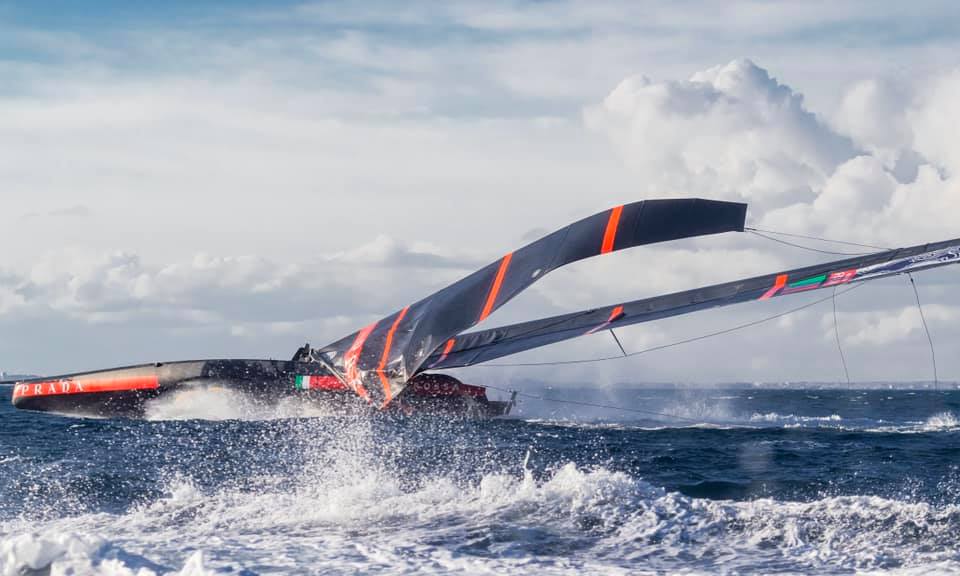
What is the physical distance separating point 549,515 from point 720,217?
13.3ft

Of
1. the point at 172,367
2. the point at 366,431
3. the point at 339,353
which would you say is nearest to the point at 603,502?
the point at 339,353

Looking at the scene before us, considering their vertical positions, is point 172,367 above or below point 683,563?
above

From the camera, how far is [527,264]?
1120cm

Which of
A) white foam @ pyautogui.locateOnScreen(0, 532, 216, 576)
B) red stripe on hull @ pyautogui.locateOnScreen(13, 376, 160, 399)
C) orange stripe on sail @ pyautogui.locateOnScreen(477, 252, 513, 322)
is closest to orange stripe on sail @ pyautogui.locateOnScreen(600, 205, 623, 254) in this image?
orange stripe on sail @ pyautogui.locateOnScreen(477, 252, 513, 322)

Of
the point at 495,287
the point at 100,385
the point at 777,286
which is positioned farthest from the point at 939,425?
the point at 495,287

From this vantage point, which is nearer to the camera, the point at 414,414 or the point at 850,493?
the point at 850,493

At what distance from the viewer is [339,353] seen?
1368cm

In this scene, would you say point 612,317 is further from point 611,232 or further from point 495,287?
point 495,287

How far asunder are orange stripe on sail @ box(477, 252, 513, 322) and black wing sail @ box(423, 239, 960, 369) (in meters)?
1.44

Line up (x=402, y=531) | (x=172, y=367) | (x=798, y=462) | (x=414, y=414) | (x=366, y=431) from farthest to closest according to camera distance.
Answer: (x=414, y=414) < (x=172, y=367) < (x=366, y=431) < (x=798, y=462) < (x=402, y=531)

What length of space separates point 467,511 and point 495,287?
8.28 ft

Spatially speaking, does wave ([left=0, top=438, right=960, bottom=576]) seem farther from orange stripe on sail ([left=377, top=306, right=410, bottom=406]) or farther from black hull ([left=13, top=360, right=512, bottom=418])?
black hull ([left=13, top=360, right=512, bottom=418])

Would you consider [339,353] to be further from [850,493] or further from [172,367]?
[172,367]

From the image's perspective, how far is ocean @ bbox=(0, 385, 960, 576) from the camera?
327 inches
